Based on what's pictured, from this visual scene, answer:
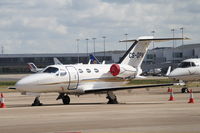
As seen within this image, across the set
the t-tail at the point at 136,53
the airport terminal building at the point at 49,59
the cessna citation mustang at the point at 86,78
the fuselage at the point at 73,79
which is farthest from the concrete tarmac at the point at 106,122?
the airport terminal building at the point at 49,59

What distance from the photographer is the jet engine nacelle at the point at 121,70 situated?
31531 millimetres

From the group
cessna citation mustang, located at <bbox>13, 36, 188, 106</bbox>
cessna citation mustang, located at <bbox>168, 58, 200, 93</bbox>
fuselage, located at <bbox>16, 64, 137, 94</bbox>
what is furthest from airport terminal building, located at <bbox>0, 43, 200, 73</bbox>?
fuselage, located at <bbox>16, 64, 137, 94</bbox>

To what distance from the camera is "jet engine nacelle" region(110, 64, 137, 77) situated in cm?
3153

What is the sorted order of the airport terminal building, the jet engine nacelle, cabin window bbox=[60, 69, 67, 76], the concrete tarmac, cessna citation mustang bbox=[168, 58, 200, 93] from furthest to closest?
the airport terminal building
cessna citation mustang bbox=[168, 58, 200, 93]
the jet engine nacelle
cabin window bbox=[60, 69, 67, 76]
the concrete tarmac

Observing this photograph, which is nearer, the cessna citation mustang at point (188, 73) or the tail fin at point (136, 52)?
the tail fin at point (136, 52)

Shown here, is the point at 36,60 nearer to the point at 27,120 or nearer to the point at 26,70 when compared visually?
the point at 26,70

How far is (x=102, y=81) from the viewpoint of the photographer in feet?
103

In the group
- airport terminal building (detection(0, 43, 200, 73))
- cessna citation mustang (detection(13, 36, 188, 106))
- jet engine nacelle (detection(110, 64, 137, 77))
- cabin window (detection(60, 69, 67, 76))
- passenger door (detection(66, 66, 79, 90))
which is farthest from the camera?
airport terminal building (detection(0, 43, 200, 73))

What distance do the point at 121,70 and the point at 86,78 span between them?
2.25 metres

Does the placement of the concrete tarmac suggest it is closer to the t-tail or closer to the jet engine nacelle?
the jet engine nacelle

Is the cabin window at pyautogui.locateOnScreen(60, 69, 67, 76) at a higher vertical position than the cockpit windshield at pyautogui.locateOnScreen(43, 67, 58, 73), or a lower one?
lower

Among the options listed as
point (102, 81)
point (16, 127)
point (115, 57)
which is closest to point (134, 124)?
point (16, 127)

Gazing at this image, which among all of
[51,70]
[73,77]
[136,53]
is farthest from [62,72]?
[136,53]

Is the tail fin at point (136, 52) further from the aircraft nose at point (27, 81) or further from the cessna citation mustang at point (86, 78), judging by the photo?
the aircraft nose at point (27, 81)
